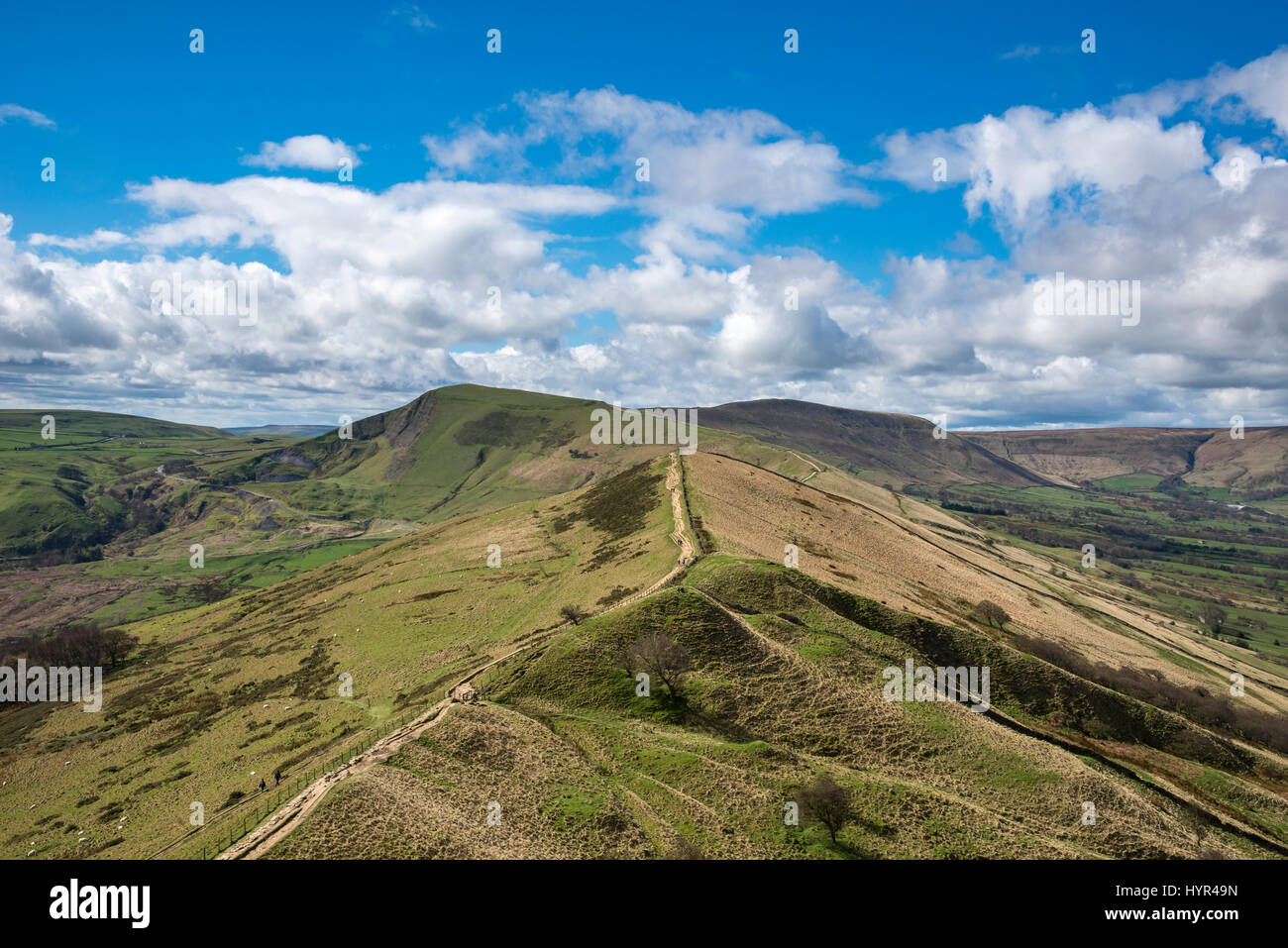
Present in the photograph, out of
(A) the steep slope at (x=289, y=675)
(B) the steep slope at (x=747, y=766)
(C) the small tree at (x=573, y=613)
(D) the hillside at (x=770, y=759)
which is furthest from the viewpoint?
(C) the small tree at (x=573, y=613)

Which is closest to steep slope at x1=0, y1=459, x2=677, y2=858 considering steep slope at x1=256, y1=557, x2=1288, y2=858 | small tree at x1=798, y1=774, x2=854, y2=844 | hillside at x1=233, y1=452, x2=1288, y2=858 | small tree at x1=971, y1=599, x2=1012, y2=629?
hillside at x1=233, y1=452, x2=1288, y2=858

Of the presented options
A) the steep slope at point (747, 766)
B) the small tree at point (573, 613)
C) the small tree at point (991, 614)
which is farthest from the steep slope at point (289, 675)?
the small tree at point (991, 614)

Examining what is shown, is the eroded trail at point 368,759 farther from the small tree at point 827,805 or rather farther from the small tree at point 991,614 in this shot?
the small tree at point 991,614

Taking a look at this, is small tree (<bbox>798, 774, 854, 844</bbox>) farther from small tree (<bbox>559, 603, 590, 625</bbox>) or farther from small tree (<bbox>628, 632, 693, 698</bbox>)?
small tree (<bbox>559, 603, 590, 625</bbox>)

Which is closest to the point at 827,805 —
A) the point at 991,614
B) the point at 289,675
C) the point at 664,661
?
the point at 664,661

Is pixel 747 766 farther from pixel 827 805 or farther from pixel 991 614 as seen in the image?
pixel 991 614
